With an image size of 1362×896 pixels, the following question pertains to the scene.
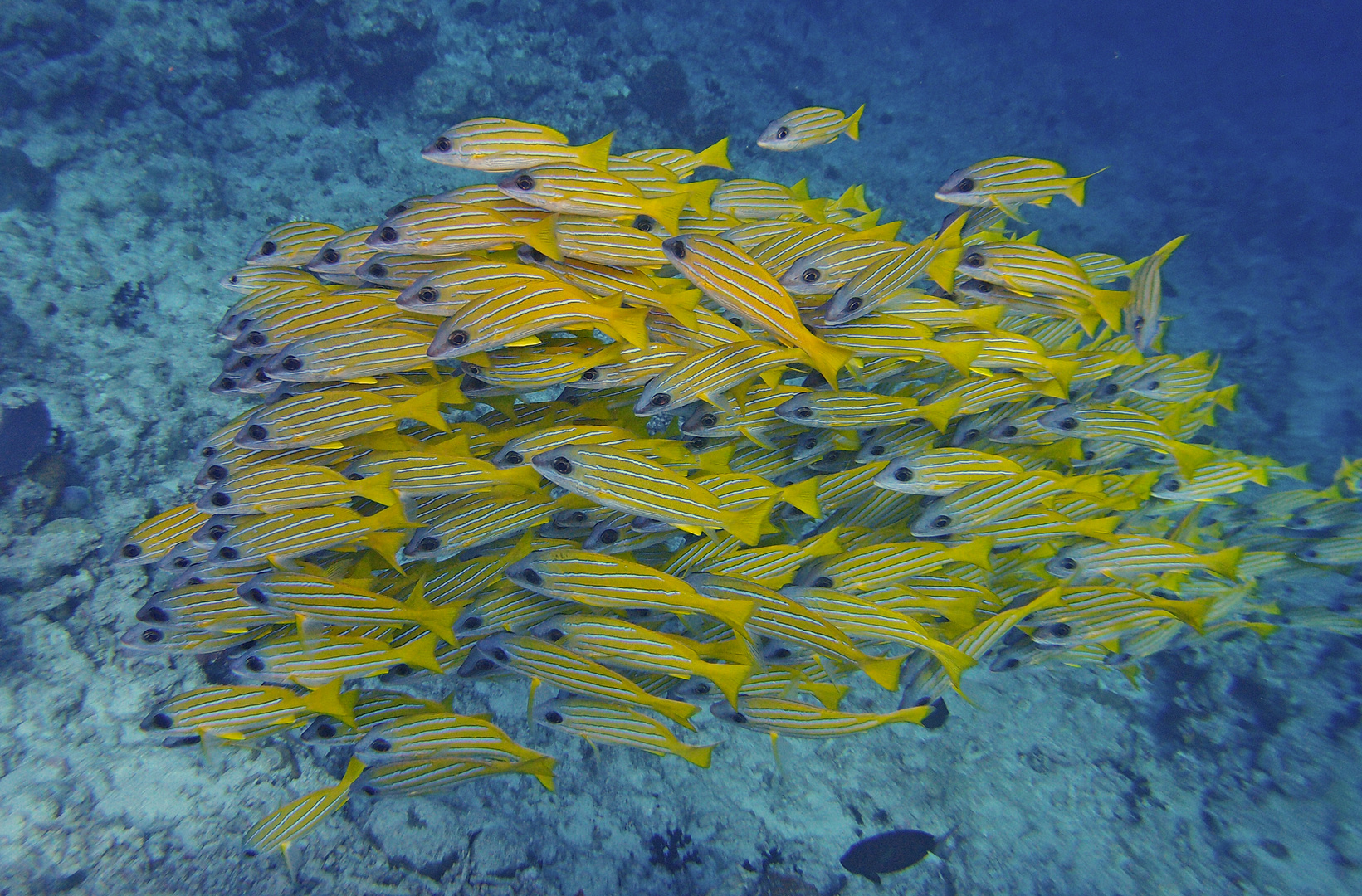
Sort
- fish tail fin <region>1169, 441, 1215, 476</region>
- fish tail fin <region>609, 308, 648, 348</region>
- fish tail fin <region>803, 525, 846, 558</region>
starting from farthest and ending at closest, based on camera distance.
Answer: fish tail fin <region>1169, 441, 1215, 476</region>
fish tail fin <region>803, 525, 846, 558</region>
fish tail fin <region>609, 308, 648, 348</region>

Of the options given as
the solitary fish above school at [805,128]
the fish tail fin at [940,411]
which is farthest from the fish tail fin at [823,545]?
the solitary fish above school at [805,128]

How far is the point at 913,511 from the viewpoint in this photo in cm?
343

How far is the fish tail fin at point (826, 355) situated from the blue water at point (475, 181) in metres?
3.26

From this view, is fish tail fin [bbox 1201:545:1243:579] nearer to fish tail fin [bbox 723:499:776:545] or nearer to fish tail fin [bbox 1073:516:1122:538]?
fish tail fin [bbox 1073:516:1122:538]

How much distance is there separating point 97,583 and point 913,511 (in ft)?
19.4

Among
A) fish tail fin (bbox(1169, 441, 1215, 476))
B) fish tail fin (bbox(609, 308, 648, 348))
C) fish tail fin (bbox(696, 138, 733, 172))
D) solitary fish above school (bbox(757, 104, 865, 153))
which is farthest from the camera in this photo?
solitary fish above school (bbox(757, 104, 865, 153))

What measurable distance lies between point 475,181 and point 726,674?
29.1 ft

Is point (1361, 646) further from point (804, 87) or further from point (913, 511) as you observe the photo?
point (804, 87)

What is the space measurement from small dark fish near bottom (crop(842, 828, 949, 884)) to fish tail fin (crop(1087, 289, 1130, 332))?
3.65 m

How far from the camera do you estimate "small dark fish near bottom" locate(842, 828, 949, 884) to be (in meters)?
4.12

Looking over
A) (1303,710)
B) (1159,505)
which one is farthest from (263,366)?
(1303,710)

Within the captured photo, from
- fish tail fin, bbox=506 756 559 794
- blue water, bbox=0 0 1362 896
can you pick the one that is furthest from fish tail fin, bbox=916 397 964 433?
blue water, bbox=0 0 1362 896

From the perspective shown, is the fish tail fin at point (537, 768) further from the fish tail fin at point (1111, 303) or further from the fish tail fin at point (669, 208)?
the fish tail fin at point (1111, 303)

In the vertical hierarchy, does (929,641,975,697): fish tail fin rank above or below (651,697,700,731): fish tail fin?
above
